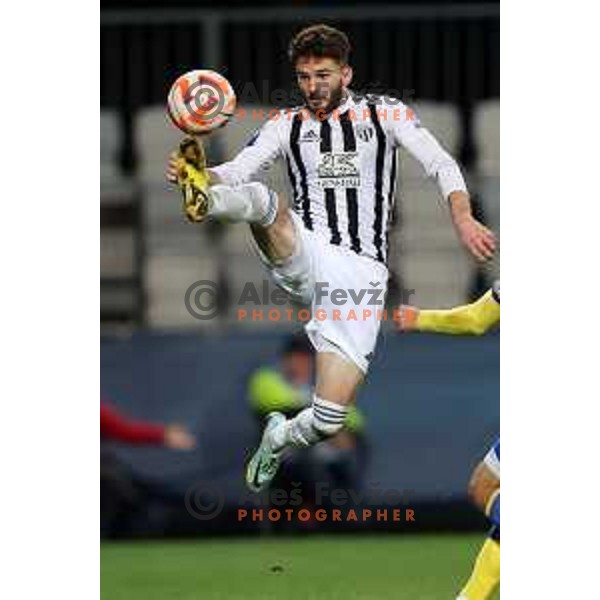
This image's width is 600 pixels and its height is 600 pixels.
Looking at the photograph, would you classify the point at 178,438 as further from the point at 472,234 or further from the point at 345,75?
the point at 472,234

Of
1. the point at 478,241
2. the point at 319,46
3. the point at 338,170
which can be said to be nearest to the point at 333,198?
the point at 338,170

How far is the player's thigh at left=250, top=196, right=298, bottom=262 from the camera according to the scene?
14.3 metres

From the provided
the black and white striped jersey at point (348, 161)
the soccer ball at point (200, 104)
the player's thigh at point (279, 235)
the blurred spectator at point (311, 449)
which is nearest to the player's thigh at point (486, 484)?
the black and white striped jersey at point (348, 161)

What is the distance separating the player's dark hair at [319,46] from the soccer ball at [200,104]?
57 centimetres

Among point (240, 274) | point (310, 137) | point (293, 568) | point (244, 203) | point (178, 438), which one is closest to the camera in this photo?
point (244, 203)

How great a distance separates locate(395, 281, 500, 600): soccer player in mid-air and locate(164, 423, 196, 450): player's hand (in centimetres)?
593

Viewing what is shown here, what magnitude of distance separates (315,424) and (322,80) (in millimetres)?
1759

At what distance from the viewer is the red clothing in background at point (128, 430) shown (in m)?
20.8

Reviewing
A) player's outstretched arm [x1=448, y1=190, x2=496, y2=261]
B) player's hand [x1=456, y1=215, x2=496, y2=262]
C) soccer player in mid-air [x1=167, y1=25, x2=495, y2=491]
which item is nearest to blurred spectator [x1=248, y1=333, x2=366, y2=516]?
soccer player in mid-air [x1=167, y1=25, x2=495, y2=491]

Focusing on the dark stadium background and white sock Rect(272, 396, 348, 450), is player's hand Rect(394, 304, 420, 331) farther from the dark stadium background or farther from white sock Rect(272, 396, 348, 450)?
the dark stadium background

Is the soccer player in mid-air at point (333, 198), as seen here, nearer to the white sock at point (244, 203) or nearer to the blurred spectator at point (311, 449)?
the white sock at point (244, 203)

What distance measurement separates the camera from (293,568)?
18656 mm
